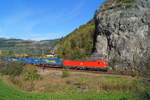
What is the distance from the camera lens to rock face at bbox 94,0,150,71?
4256cm

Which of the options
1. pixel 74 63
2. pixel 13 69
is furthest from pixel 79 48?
pixel 13 69

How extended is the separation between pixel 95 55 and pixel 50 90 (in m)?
26.2

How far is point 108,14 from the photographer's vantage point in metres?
50.9

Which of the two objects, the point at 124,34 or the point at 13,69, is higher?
the point at 124,34

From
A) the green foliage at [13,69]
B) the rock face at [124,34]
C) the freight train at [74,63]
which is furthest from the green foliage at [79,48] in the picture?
the green foliage at [13,69]

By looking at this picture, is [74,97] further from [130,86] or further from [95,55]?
[95,55]

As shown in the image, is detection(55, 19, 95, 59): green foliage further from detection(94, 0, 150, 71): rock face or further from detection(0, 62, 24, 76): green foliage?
detection(0, 62, 24, 76): green foliage

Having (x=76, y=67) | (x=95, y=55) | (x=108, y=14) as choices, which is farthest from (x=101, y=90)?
(x=108, y=14)

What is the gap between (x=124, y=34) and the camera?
4622 centimetres

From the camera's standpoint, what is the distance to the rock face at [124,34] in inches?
1676

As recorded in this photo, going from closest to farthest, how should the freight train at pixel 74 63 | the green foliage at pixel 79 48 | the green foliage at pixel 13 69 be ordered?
the green foliage at pixel 13 69, the freight train at pixel 74 63, the green foliage at pixel 79 48

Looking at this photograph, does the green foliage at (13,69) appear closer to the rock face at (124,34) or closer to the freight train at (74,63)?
the freight train at (74,63)

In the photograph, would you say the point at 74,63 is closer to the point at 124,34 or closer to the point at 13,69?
the point at 124,34

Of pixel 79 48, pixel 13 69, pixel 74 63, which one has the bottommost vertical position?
pixel 13 69
